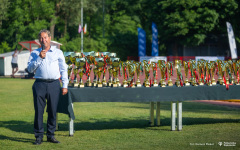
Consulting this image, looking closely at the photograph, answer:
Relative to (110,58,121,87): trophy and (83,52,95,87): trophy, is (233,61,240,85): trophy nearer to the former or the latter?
(110,58,121,87): trophy

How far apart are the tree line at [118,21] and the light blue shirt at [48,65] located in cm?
3825

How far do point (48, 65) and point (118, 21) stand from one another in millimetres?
59667

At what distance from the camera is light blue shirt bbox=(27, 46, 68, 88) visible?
23.4ft

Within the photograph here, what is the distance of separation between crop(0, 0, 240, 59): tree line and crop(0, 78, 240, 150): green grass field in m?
33.2

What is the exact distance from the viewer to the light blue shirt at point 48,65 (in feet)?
23.4

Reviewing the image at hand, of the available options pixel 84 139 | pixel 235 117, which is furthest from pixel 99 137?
pixel 235 117

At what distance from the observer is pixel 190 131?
8555 millimetres

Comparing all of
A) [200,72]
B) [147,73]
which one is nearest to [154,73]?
[147,73]

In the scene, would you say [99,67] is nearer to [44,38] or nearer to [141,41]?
[44,38]

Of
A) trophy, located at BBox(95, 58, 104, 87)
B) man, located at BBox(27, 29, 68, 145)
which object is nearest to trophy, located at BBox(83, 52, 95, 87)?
trophy, located at BBox(95, 58, 104, 87)

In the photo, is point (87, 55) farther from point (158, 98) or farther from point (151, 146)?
point (151, 146)

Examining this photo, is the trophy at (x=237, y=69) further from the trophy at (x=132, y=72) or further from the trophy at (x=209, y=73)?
the trophy at (x=132, y=72)

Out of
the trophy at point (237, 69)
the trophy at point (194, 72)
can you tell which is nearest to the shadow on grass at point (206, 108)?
the trophy at point (237, 69)

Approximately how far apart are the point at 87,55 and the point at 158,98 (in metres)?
1.69
